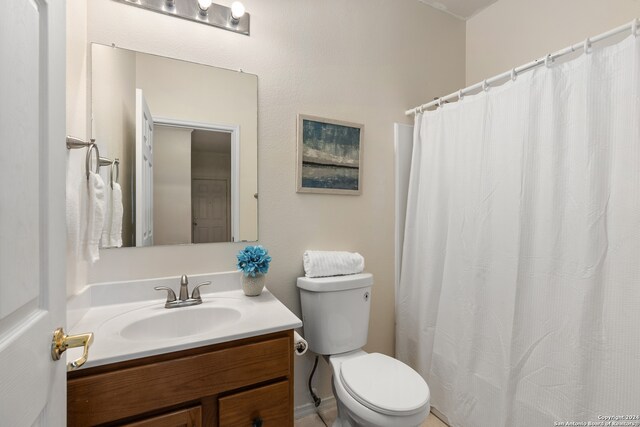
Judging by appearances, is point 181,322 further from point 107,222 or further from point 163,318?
point 107,222

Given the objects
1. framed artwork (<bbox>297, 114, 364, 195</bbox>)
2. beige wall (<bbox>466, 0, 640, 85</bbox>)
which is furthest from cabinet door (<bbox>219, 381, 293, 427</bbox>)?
beige wall (<bbox>466, 0, 640, 85</bbox>)

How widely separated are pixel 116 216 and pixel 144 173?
0.22 meters

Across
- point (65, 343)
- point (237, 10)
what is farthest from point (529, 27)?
point (65, 343)

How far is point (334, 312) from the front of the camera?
1.55 m

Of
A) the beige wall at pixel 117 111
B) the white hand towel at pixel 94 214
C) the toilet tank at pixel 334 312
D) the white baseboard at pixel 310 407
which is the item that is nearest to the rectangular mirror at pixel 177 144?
the beige wall at pixel 117 111

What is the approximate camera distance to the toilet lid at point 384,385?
3.82ft

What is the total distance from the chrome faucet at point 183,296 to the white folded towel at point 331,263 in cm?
54

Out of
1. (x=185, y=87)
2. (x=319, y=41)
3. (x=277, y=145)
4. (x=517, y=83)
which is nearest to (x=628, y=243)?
(x=517, y=83)

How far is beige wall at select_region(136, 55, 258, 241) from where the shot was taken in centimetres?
135

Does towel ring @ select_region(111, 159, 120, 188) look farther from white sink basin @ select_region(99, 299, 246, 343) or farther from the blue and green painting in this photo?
the blue and green painting

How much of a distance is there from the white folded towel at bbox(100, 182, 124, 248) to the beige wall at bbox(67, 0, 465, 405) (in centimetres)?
5

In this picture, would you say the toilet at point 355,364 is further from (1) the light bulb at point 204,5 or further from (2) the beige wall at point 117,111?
(1) the light bulb at point 204,5

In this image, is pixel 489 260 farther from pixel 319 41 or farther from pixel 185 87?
pixel 185 87

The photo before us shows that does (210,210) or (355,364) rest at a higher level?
(210,210)
